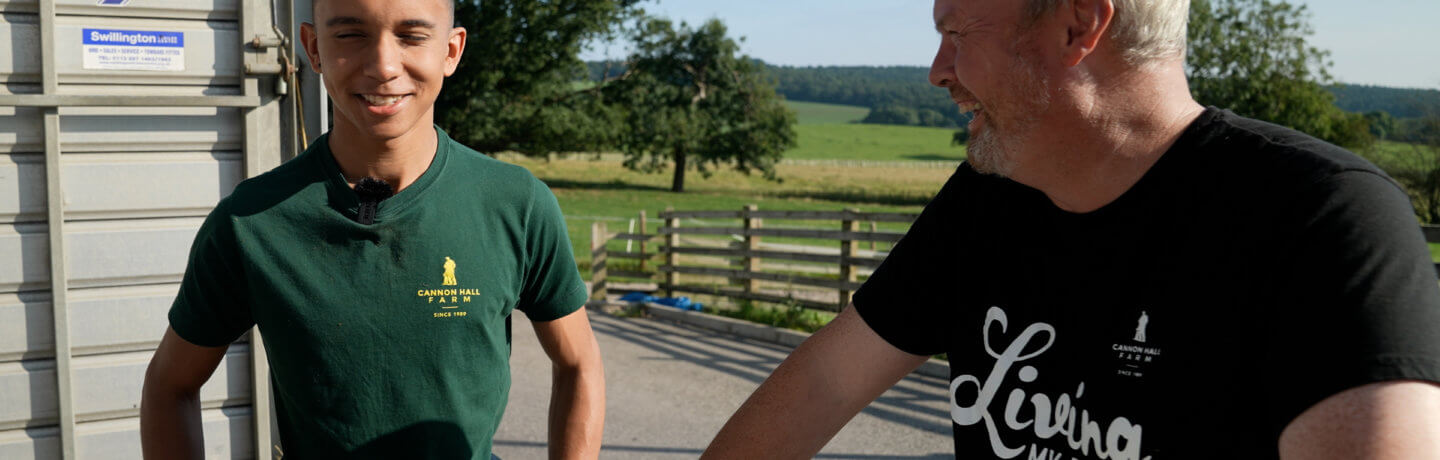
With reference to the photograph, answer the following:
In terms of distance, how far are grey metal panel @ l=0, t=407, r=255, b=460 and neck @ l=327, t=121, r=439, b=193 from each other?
1.86 m

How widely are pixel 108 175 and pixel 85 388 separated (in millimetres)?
700

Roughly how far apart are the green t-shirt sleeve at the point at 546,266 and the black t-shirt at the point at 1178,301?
636 millimetres

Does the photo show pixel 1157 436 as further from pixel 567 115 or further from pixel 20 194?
pixel 567 115

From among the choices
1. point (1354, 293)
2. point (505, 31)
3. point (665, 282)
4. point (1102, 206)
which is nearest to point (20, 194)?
point (1102, 206)

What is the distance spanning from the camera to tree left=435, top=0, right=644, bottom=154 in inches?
1490

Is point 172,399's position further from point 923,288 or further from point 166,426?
point 923,288

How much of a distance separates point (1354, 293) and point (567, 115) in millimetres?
40628

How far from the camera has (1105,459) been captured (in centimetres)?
131

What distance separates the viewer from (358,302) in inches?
71.8

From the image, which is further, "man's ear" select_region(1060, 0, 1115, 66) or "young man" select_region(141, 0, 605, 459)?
"young man" select_region(141, 0, 605, 459)

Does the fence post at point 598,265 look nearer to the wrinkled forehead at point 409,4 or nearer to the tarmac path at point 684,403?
the tarmac path at point 684,403

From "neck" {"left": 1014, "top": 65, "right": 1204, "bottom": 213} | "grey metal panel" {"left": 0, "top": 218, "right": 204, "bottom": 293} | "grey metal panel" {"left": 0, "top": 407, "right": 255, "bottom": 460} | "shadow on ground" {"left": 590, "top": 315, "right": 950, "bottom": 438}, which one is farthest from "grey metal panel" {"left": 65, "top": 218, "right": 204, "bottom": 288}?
"shadow on ground" {"left": 590, "top": 315, "right": 950, "bottom": 438}

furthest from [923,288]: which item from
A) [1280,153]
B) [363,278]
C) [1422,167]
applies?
[1422,167]

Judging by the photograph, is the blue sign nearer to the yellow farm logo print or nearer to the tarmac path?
the yellow farm logo print
